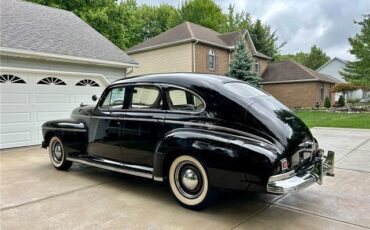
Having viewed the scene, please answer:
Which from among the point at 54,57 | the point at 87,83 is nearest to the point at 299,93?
the point at 87,83

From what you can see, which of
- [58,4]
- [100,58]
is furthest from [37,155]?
[58,4]

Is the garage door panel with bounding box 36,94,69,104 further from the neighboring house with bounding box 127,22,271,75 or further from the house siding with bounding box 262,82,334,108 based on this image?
the house siding with bounding box 262,82,334,108

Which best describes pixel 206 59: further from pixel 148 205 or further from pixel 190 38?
pixel 148 205

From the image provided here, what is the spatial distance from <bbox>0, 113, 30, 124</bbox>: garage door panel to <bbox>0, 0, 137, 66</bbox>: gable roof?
69.6 inches

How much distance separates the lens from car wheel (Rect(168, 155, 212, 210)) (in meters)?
3.71

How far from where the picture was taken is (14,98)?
8.27 m

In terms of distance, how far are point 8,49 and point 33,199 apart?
5505mm

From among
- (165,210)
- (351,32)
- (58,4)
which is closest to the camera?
(165,210)

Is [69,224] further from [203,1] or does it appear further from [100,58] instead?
[203,1]

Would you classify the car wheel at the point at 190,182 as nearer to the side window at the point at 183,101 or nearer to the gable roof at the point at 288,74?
the side window at the point at 183,101

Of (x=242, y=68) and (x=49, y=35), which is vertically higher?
(x=49, y=35)

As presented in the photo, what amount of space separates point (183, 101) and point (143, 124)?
686 millimetres

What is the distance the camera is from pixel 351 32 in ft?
95.5

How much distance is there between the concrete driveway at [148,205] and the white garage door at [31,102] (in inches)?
116
